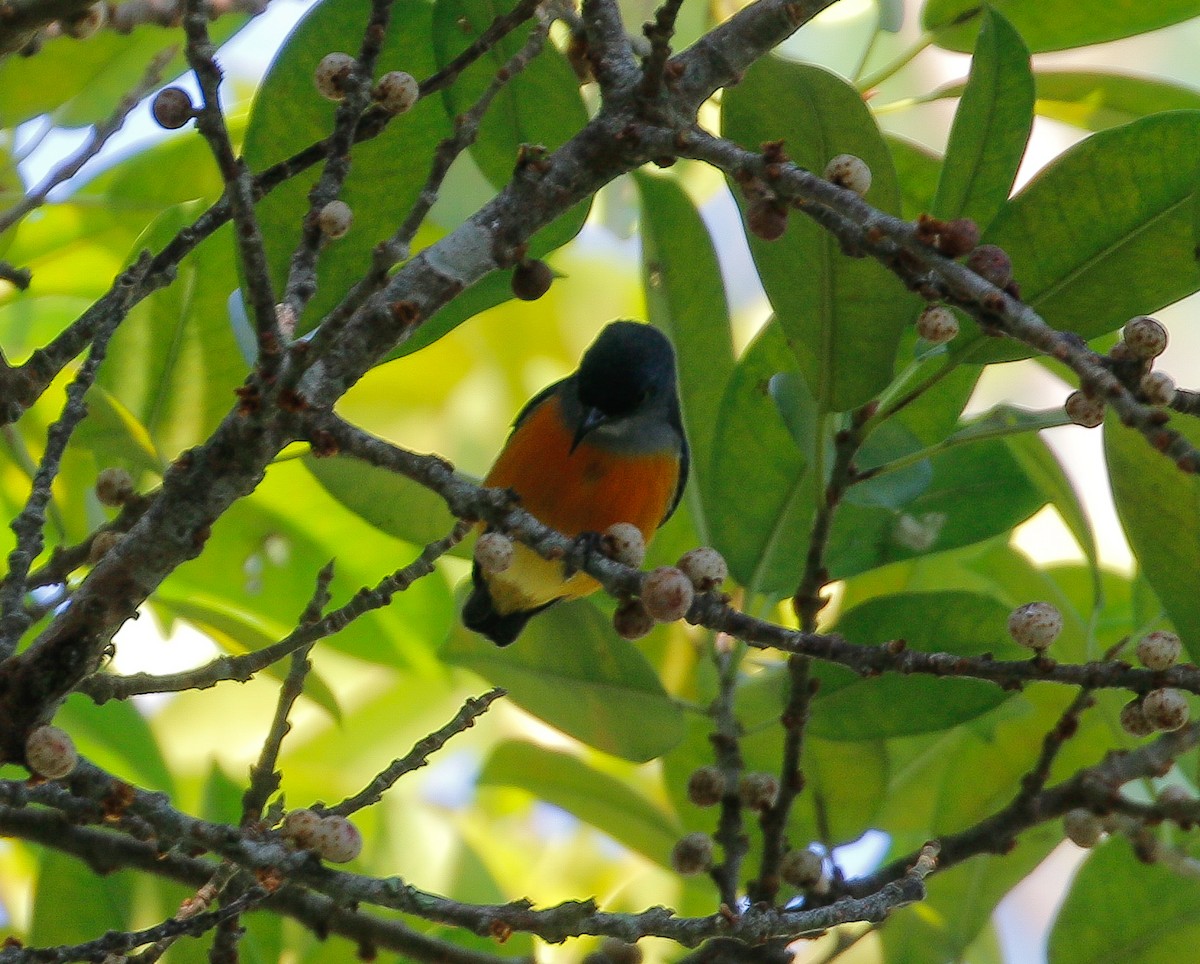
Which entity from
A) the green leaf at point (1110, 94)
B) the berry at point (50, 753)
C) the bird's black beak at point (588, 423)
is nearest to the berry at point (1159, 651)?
the berry at point (50, 753)

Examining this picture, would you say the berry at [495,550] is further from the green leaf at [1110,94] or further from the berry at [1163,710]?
the green leaf at [1110,94]

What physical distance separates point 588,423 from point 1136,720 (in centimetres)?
171

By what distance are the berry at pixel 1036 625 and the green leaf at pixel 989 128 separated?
681mm

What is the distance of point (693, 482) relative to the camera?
255 centimetres

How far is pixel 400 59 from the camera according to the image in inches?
77.0

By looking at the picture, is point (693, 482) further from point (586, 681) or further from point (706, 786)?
point (706, 786)

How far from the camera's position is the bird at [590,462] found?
2.95 metres

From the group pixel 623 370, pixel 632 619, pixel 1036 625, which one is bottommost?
pixel 1036 625

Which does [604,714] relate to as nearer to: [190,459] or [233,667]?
[233,667]

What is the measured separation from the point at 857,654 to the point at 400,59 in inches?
45.2

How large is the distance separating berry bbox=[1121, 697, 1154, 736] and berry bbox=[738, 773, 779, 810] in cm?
73

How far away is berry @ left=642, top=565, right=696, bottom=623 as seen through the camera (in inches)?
52.9

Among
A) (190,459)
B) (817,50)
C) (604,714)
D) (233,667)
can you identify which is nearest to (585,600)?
(604,714)

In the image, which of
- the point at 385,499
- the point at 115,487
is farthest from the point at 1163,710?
the point at 115,487
